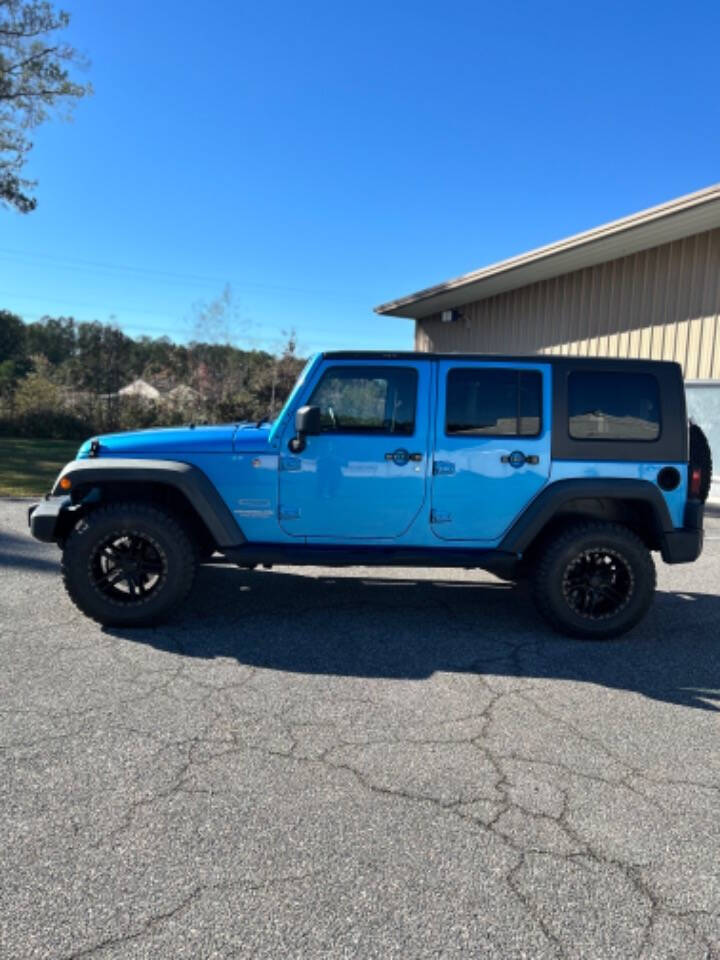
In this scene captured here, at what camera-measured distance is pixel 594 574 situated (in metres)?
4.77

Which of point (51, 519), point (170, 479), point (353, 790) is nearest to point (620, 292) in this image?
point (170, 479)

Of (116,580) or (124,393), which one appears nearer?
(116,580)

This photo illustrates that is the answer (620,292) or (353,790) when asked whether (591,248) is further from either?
(353,790)

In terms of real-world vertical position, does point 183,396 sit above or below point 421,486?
above

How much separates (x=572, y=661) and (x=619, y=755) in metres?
1.22

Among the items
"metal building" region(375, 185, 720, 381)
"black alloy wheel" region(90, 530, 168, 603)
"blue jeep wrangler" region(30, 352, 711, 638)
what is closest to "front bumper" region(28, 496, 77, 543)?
"blue jeep wrangler" region(30, 352, 711, 638)

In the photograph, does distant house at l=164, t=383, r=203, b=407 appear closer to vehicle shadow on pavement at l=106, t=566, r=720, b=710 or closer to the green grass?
the green grass

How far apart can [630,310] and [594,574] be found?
919cm

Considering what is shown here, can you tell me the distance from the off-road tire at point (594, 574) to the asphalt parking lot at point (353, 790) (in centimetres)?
17

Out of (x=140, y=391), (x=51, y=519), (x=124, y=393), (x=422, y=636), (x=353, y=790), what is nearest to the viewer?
(x=353, y=790)

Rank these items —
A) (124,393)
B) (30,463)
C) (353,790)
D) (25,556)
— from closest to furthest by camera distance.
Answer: (353,790) < (25,556) < (30,463) < (124,393)

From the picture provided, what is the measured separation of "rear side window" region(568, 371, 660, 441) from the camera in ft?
15.6

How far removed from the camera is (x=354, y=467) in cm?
464

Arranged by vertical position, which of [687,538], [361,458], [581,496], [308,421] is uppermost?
[308,421]
